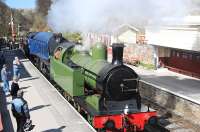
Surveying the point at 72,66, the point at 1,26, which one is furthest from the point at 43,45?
the point at 1,26

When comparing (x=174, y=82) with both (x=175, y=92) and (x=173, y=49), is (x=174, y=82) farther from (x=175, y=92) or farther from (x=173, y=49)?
(x=173, y=49)

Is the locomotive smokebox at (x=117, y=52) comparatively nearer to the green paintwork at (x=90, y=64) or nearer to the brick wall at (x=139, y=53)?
the green paintwork at (x=90, y=64)

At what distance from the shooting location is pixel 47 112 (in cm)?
1473

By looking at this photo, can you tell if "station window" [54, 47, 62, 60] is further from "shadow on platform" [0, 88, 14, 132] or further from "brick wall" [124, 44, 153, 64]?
"brick wall" [124, 44, 153, 64]

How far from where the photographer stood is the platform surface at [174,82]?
62.8 ft

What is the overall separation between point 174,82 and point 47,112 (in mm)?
10800

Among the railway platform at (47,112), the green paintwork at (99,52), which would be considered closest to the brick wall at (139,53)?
the railway platform at (47,112)

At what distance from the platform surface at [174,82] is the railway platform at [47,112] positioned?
5.72m

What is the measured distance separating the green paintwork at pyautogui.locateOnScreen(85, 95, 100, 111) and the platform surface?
18.0ft

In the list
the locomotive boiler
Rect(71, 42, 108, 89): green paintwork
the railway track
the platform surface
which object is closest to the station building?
the platform surface

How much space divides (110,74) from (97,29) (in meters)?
3.43

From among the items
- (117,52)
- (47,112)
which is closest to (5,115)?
(47,112)

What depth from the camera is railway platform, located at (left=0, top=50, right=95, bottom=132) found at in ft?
41.6

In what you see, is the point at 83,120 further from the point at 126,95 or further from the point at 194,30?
the point at 194,30
